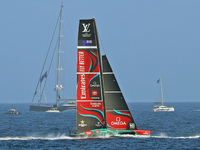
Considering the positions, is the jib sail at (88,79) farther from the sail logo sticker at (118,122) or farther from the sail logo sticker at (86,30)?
the sail logo sticker at (118,122)

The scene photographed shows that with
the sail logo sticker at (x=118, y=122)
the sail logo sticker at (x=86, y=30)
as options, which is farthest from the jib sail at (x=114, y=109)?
the sail logo sticker at (x=86, y=30)

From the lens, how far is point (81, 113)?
3316 centimetres

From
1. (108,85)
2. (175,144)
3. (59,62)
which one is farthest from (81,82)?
(59,62)

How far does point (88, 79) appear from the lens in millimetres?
32969

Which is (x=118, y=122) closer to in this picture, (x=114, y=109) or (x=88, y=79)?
(x=114, y=109)

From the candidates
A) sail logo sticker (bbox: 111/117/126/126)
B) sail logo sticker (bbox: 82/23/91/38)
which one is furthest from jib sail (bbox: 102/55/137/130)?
sail logo sticker (bbox: 82/23/91/38)

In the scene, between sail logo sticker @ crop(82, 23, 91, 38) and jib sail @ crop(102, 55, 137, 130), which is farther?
jib sail @ crop(102, 55, 137, 130)

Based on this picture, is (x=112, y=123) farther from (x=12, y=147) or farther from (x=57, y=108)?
(x=57, y=108)

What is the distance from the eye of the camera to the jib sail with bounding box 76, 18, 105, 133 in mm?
32938

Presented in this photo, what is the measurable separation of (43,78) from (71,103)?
503 inches

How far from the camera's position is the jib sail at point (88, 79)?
108 feet

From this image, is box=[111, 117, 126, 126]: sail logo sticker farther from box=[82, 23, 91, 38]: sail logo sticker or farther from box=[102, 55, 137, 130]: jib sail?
box=[82, 23, 91, 38]: sail logo sticker

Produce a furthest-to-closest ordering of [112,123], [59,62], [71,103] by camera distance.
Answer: [71,103]
[59,62]
[112,123]

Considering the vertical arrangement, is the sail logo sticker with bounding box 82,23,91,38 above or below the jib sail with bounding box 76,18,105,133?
above
